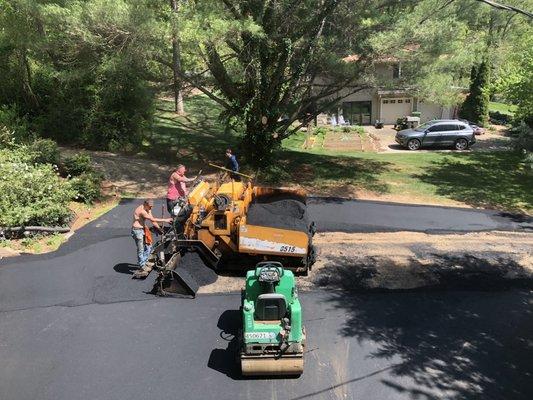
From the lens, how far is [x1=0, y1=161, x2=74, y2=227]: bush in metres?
11.8

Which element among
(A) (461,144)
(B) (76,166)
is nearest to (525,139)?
(A) (461,144)

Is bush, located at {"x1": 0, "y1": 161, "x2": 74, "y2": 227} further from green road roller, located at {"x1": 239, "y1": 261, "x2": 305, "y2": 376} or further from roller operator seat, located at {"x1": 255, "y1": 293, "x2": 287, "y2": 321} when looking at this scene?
roller operator seat, located at {"x1": 255, "y1": 293, "x2": 287, "y2": 321}

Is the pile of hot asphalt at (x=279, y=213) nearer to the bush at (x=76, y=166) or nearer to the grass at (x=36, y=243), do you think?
the grass at (x=36, y=243)

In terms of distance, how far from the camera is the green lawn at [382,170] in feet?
57.2

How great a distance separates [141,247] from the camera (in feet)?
33.0

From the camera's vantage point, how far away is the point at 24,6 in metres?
14.0

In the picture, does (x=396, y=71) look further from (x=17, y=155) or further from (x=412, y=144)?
(x=17, y=155)

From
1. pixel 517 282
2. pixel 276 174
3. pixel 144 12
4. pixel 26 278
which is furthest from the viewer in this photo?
pixel 276 174

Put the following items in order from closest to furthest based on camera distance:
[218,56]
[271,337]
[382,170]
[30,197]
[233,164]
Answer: [271,337] < [30,197] < [233,164] < [218,56] < [382,170]

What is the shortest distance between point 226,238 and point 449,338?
187 inches

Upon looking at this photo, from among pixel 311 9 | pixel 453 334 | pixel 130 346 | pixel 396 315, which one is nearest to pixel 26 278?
pixel 130 346

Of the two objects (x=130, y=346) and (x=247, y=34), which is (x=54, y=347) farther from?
(x=247, y=34)

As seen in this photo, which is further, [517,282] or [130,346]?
[517,282]

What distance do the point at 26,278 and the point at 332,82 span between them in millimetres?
13284
